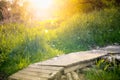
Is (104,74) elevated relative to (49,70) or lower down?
lower down

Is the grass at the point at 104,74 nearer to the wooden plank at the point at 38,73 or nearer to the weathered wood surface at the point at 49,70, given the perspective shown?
the weathered wood surface at the point at 49,70

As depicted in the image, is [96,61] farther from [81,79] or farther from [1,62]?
[1,62]

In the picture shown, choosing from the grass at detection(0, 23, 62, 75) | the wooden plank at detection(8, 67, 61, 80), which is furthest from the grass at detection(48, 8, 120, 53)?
the wooden plank at detection(8, 67, 61, 80)

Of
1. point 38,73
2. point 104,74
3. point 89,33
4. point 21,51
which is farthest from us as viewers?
point 89,33

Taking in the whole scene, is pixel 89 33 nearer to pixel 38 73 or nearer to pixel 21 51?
pixel 21 51

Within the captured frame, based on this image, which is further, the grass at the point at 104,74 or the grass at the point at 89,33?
the grass at the point at 89,33

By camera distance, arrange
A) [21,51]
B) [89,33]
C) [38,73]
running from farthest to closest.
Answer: [89,33]
[21,51]
[38,73]

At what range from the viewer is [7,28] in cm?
843

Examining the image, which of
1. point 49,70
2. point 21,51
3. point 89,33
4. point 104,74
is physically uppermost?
point 89,33

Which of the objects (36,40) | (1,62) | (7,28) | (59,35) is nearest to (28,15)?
(59,35)

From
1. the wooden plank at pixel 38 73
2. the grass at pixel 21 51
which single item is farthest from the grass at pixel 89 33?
the wooden plank at pixel 38 73

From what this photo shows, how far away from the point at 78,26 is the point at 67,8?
4801 millimetres

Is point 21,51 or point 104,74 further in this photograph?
point 21,51

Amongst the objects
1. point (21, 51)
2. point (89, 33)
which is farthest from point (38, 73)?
point (89, 33)
